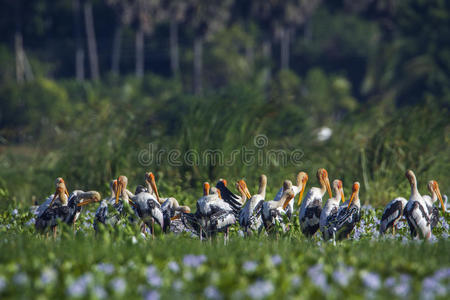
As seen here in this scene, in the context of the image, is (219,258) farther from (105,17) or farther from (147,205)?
(105,17)

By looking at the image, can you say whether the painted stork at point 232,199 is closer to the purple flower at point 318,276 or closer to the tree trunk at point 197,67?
the purple flower at point 318,276

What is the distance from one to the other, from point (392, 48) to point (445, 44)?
16.7 feet

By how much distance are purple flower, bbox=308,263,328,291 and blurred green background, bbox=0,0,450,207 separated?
16.1 ft

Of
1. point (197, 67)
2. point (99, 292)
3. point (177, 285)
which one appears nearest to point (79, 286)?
point (99, 292)

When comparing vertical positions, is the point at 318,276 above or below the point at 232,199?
A: above

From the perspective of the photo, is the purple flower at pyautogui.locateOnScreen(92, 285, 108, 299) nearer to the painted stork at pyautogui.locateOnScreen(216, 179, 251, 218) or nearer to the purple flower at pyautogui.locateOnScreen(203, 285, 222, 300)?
the purple flower at pyautogui.locateOnScreen(203, 285, 222, 300)

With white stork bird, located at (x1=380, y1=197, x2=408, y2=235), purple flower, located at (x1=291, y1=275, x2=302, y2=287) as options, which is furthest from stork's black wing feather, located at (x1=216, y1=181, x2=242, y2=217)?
purple flower, located at (x1=291, y1=275, x2=302, y2=287)

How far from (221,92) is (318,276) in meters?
11.9

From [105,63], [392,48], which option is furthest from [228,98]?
[105,63]

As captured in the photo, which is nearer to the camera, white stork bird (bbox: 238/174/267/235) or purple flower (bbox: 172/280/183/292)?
purple flower (bbox: 172/280/183/292)

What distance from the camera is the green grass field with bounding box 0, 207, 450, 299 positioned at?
421 centimetres

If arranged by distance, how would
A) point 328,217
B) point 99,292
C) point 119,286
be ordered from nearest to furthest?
point 99,292, point 119,286, point 328,217

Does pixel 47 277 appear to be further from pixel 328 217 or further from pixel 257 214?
pixel 328 217

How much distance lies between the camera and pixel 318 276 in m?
4.36
